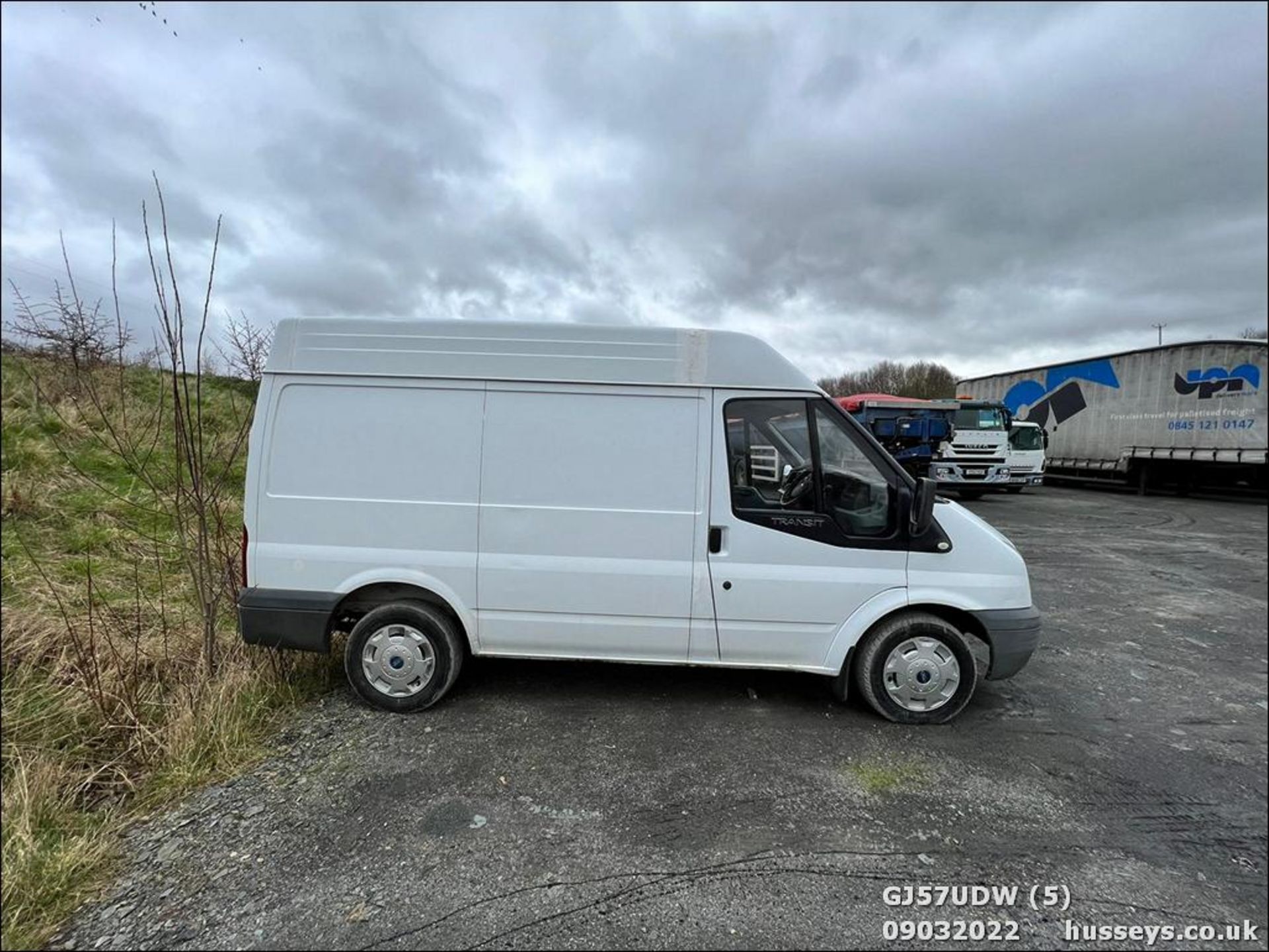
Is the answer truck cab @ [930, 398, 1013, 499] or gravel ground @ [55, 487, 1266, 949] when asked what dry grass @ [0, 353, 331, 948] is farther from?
truck cab @ [930, 398, 1013, 499]

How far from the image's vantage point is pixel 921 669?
337cm

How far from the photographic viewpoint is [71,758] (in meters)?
2.79

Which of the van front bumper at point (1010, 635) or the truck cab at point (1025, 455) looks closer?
the van front bumper at point (1010, 635)

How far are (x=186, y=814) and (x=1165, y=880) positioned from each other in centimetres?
412

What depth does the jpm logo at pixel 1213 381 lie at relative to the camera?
43.8ft

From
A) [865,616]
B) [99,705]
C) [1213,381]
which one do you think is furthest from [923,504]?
[1213,381]

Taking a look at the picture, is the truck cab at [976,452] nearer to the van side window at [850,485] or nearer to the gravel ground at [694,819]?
the gravel ground at [694,819]

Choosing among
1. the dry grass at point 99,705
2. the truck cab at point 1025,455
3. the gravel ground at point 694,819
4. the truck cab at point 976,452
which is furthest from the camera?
the truck cab at point 1025,455

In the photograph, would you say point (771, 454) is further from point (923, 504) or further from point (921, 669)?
point (921, 669)

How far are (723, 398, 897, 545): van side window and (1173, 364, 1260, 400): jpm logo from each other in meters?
16.0

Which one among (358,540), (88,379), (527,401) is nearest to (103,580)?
(88,379)

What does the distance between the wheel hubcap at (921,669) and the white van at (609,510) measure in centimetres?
1

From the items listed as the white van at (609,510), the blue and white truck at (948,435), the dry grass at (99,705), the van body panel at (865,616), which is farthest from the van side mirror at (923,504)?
the blue and white truck at (948,435)

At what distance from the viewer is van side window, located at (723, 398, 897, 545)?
3.30 m
